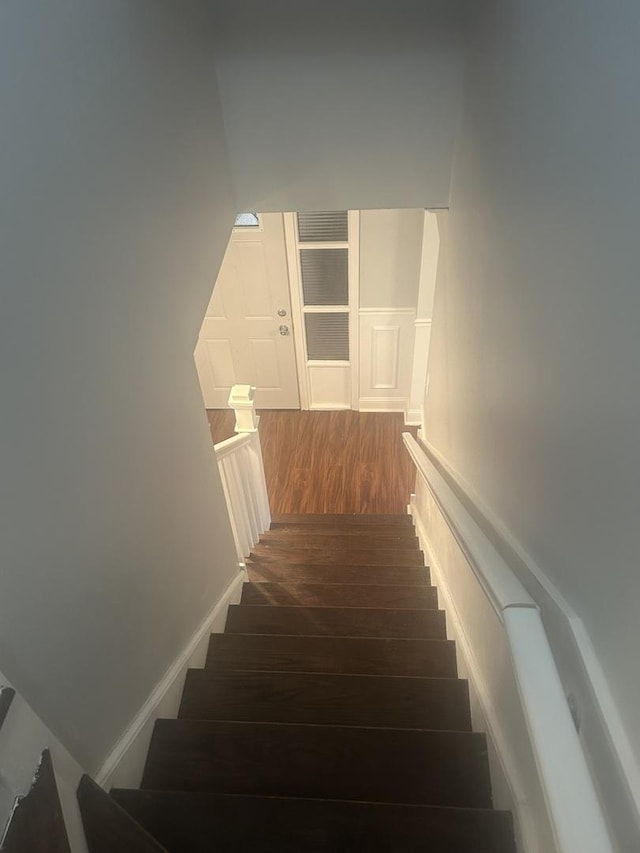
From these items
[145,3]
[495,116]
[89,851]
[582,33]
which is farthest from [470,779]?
[145,3]

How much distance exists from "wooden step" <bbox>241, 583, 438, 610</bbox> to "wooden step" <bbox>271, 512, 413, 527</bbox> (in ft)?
3.48

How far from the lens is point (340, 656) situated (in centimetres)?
196

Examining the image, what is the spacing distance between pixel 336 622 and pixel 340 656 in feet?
0.83

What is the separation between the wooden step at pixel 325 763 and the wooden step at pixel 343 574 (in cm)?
115

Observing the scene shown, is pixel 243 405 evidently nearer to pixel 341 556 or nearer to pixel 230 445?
pixel 230 445

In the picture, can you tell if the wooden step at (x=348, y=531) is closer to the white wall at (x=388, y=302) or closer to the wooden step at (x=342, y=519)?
the wooden step at (x=342, y=519)

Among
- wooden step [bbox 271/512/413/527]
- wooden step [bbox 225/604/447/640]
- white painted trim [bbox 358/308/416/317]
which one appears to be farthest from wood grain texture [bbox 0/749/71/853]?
white painted trim [bbox 358/308/416/317]

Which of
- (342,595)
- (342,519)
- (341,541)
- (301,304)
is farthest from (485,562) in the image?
(301,304)

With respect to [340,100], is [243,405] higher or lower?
lower

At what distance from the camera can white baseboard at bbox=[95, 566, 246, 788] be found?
1373mm

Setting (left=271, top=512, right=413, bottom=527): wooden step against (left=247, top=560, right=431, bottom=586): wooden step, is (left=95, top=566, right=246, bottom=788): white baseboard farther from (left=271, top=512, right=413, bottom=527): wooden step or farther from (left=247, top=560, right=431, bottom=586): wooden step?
(left=271, top=512, right=413, bottom=527): wooden step

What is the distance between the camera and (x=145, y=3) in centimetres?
139

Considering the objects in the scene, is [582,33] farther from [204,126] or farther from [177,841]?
[177,841]

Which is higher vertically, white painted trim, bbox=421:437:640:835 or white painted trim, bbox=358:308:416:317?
white painted trim, bbox=358:308:416:317
